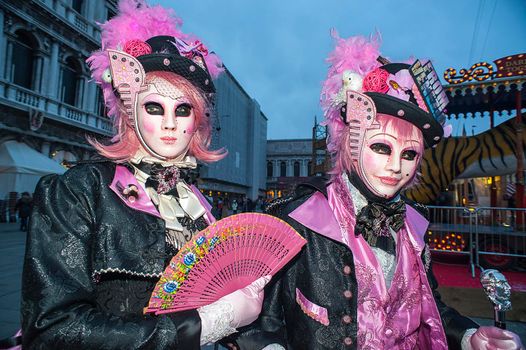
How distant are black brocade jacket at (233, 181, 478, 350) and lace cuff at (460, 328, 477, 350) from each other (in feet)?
0.07

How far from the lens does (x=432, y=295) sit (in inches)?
66.4

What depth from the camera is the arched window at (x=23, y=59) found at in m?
13.1

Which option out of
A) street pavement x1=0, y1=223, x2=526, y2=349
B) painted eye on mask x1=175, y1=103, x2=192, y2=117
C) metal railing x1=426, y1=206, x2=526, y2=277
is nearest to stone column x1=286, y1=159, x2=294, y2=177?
street pavement x1=0, y1=223, x2=526, y2=349

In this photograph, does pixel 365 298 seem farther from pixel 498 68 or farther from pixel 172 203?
pixel 498 68

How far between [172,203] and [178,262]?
0.47 metres

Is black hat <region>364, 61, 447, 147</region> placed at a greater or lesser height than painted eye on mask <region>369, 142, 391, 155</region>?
greater

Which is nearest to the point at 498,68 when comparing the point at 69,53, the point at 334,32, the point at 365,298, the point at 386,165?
the point at 334,32

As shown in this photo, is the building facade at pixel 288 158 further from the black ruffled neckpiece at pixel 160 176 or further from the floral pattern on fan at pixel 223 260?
the floral pattern on fan at pixel 223 260

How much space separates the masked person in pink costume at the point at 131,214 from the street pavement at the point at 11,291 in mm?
3113

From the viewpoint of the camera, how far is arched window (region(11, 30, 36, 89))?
43.0 ft

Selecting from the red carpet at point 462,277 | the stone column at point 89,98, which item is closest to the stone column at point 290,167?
the stone column at point 89,98

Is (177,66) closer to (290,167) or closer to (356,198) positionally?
(356,198)

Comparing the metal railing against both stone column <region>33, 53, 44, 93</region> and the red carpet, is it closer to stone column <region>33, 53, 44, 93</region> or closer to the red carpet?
the red carpet

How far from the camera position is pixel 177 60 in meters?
1.59
